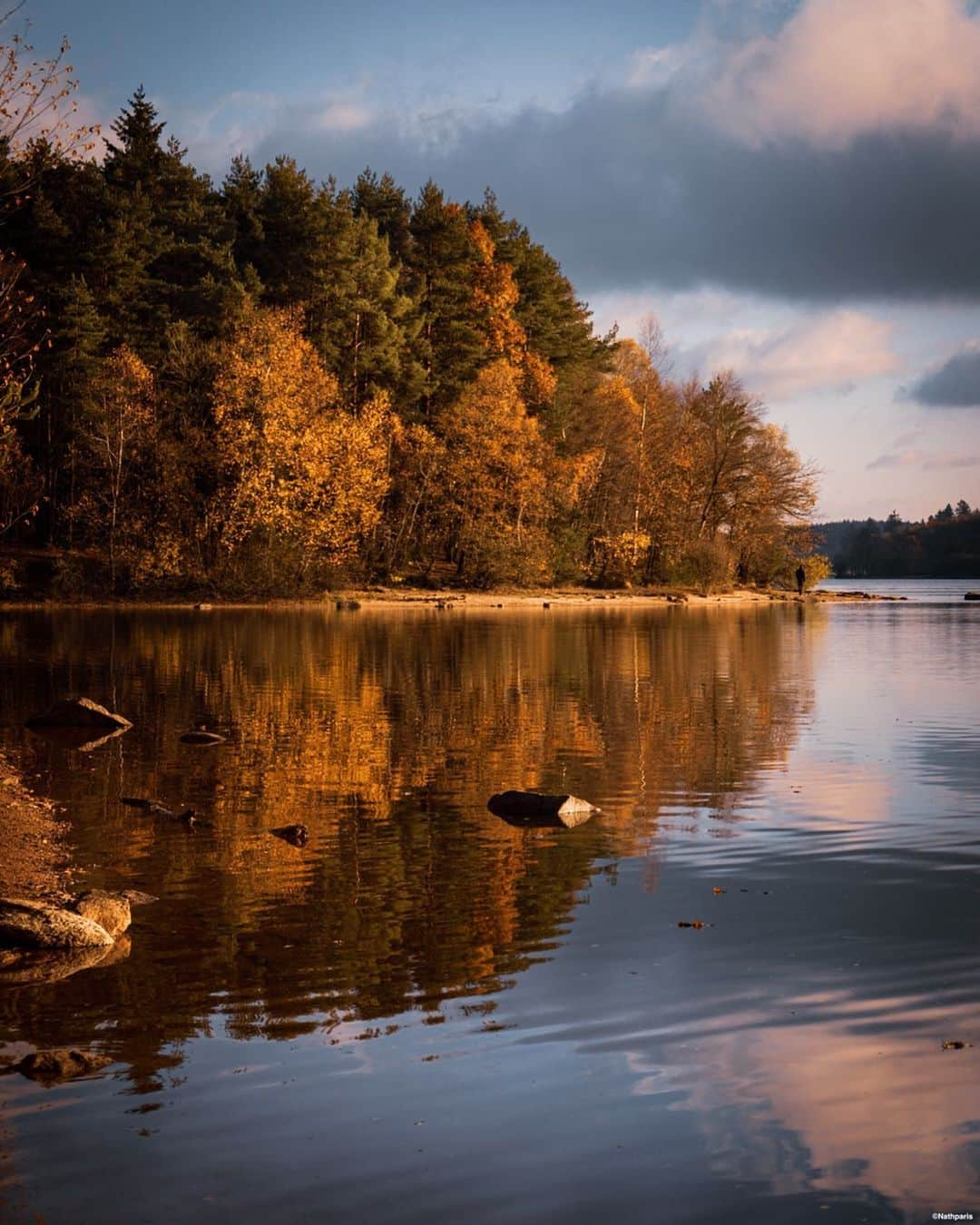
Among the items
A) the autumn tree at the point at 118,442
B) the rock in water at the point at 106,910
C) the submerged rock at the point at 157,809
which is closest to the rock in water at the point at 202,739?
the submerged rock at the point at 157,809

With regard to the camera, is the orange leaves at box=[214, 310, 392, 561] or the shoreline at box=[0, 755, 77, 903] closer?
the shoreline at box=[0, 755, 77, 903]

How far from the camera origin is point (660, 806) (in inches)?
621

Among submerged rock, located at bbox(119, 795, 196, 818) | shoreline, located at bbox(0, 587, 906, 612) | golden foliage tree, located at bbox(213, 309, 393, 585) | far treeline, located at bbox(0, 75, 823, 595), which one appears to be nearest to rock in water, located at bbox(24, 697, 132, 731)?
submerged rock, located at bbox(119, 795, 196, 818)

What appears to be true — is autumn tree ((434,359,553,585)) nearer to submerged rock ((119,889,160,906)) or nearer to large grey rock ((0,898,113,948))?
submerged rock ((119,889,160,906))

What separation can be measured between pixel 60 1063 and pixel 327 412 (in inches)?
2335

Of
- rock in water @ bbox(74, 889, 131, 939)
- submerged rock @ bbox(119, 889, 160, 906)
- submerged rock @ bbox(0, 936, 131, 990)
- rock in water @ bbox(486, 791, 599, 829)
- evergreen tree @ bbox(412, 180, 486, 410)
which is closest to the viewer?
submerged rock @ bbox(0, 936, 131, 990)

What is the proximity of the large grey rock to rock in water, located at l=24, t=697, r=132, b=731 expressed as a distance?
12.5 metres

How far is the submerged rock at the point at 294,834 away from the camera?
13.6 meters

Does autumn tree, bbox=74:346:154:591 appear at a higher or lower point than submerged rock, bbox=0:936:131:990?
higher

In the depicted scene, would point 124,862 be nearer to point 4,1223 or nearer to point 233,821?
point 233,821

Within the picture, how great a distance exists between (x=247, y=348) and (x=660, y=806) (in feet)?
163

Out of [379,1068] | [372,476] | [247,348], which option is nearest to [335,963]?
[379,1068]

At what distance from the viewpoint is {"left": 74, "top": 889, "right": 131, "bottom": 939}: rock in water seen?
9922 millimetres

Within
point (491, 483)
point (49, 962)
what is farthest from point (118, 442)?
point (49, 962)
